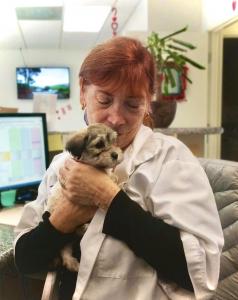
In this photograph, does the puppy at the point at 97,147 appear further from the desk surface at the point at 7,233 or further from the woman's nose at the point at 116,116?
the desk surface at the point at 7,233

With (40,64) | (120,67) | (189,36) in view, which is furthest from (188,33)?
(40,64)

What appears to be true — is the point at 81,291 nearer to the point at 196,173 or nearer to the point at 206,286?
the point at 206,286

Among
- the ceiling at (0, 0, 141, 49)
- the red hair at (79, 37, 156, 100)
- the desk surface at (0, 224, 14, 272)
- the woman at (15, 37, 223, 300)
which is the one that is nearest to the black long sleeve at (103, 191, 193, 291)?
the woman at (15, 37, 223, 300)

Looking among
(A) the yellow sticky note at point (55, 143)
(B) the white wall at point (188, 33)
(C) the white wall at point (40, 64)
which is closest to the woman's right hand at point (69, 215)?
(A) the yellow sticky note at point (55, 143)

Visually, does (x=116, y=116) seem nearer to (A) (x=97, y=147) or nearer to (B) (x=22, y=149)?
(A) (x=97, y=147)

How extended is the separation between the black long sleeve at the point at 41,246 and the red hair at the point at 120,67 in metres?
0.41

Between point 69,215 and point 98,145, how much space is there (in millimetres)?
203

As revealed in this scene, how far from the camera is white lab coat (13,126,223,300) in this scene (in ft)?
3.14

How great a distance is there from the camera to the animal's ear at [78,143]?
1.00 meters

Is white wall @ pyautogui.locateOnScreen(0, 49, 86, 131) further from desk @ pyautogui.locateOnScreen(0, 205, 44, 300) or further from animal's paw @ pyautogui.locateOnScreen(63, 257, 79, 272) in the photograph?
animal's paw @ pyautogui.locateOnScreen(63, 257, 79, 272)

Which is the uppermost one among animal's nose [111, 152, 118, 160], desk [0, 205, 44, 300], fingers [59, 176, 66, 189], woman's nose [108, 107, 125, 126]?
woman's nose [108, 107, 125, 126]

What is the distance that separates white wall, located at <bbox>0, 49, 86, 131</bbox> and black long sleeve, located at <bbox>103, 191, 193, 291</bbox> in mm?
7157

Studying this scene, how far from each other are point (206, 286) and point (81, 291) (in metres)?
0.31

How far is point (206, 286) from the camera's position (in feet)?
3.09
